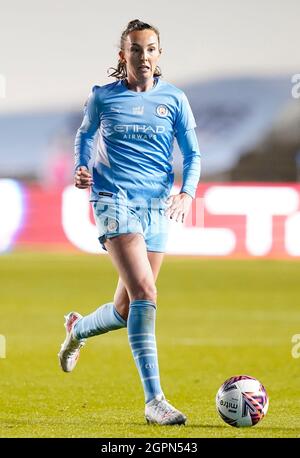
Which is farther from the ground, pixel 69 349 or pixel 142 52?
pixel 142 52

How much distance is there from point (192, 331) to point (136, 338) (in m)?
5.66

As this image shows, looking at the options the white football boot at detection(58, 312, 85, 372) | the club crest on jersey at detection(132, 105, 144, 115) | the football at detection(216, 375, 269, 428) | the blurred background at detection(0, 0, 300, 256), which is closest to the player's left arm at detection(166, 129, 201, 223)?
the club crest on jersey at detection(132, 105, 144, 115)

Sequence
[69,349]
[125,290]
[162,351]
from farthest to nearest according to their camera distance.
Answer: [162,351] → [69,349] → [125,290]

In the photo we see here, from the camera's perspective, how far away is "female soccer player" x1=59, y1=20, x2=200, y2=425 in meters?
6.28

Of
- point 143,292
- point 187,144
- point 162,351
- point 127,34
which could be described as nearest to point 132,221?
point 143,292

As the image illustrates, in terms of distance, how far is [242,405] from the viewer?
6105mm

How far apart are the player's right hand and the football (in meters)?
1.25

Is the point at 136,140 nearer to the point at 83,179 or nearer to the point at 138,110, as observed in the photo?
the point at 138,110

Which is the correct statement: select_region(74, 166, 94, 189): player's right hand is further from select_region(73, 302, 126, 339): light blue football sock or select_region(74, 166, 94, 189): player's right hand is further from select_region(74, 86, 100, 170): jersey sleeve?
select_region(73, 302, 126, 339): light blue football sock

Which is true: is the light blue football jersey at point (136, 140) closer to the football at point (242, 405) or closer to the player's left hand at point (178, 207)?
the player's left hand at point (178, 207)

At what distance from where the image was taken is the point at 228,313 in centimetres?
1341

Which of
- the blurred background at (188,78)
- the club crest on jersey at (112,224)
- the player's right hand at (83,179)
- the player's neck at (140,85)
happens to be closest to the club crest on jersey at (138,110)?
the player's neck at (140,85)

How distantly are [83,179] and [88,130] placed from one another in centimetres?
34
